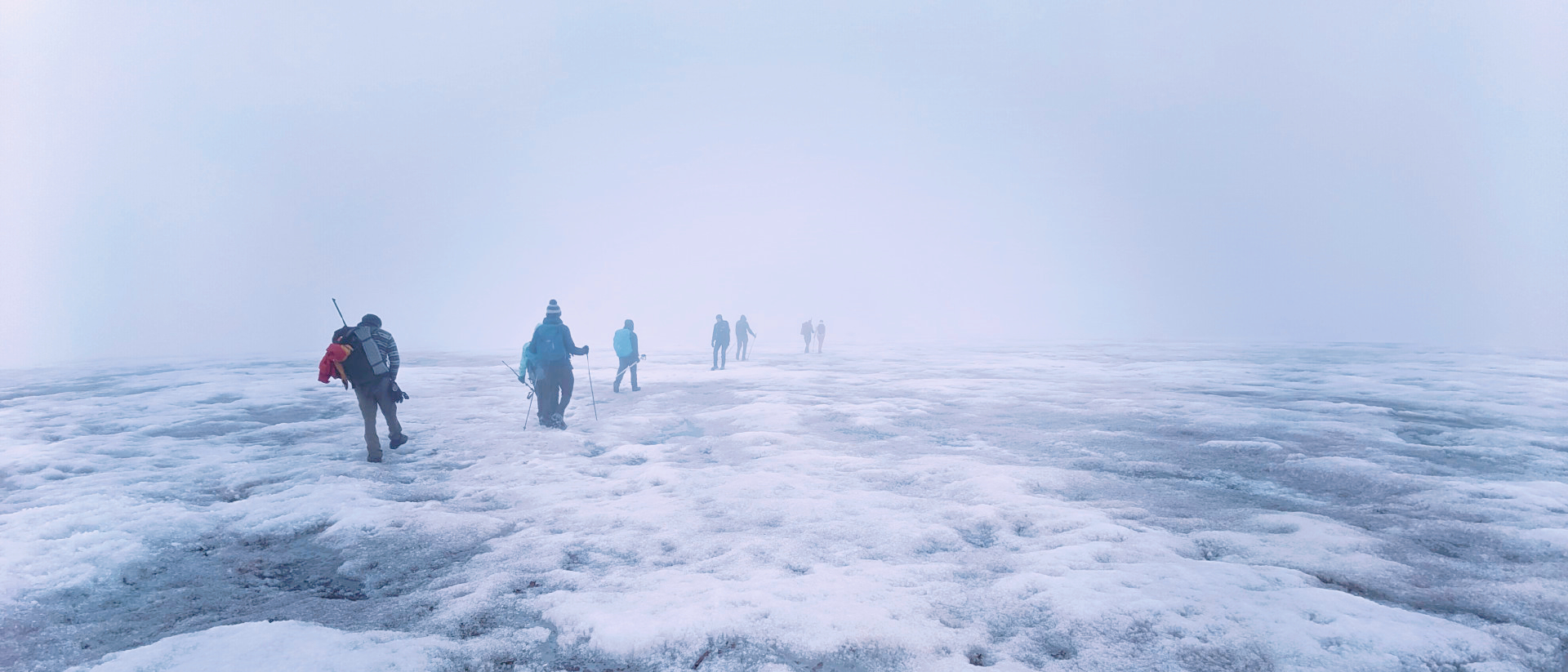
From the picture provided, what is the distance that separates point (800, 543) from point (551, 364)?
6.95 meters

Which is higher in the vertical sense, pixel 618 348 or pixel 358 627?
pixel 618 348

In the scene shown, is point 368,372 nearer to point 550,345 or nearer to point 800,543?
point 550,345

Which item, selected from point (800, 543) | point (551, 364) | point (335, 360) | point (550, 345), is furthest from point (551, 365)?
point (800, 543)

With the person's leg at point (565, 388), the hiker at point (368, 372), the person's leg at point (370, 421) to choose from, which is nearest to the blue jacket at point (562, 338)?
the person's leg at point (565, 388)

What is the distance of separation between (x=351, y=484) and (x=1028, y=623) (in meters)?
7.64

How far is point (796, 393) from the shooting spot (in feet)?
50.3

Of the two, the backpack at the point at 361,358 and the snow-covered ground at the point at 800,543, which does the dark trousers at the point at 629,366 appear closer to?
the snow-covered ground at the point at 800,543

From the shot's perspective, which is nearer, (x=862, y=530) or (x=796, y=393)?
(x=862, y=530)

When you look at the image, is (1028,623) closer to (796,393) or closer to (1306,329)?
(796,393)

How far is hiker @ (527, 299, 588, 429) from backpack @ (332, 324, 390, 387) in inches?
97.8

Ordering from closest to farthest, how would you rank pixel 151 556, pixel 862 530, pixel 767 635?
pixel 767 635 → pixel 151 556 → pixel 862 530

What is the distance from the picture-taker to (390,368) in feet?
29.6

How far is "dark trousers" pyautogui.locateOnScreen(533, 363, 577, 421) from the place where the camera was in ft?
35.6

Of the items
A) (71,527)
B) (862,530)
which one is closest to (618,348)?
(71,527)
